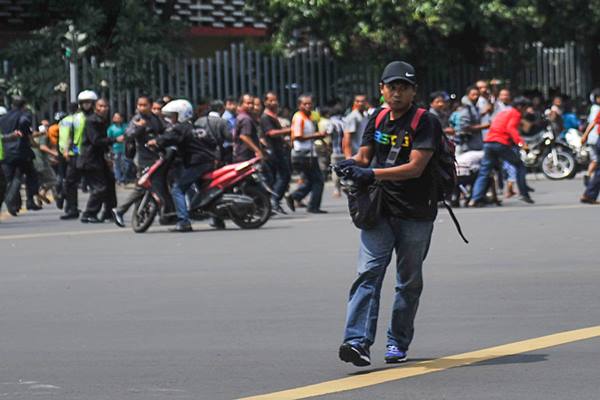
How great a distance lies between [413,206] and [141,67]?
25288 mm

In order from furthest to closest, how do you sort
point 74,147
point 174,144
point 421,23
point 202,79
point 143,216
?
1. point 421,23
2. point 202,79
3. point 74,147
4. point 174,144
5. point 143,216

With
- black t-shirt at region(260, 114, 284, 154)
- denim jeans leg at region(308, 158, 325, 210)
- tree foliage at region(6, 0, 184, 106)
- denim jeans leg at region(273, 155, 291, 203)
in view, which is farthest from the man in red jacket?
tree foliage at region(6, 0, 184, 106)

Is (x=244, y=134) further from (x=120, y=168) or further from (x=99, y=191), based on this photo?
(x=120, y=168)

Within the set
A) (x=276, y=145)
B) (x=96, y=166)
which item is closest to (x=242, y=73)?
(x=276, y=145)

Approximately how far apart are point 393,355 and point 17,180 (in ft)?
53.0

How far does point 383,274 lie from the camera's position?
8.66 m

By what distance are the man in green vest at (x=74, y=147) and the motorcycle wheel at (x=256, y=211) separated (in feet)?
10.9

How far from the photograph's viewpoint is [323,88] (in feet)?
123

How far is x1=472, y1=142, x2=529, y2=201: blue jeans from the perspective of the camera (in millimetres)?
22344

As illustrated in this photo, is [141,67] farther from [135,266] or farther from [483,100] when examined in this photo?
[135,266]

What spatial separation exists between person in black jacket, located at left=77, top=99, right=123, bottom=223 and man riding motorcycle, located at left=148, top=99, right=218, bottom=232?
7.11 feet

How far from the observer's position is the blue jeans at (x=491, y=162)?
2234cm

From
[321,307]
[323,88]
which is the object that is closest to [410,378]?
[321,307]

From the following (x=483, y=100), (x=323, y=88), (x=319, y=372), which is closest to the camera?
(x=319, y=372)
